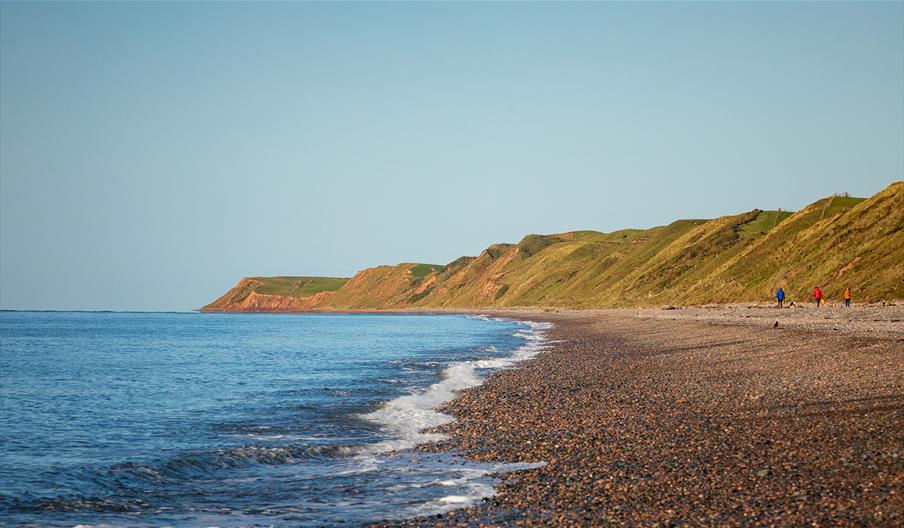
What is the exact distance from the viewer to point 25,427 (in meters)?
22.8

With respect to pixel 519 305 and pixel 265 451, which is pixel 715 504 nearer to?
pixel 265 451

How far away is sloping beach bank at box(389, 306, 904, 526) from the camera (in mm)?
10812

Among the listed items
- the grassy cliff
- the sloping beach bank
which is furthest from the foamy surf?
the grassy cliff

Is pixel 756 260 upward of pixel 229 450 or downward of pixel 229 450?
upward

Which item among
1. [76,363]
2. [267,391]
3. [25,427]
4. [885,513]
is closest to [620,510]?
[885,513]

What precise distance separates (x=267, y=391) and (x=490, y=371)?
1154 centimetres

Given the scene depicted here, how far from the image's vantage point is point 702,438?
15.8 m

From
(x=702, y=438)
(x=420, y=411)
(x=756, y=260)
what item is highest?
(x=756, y=260)

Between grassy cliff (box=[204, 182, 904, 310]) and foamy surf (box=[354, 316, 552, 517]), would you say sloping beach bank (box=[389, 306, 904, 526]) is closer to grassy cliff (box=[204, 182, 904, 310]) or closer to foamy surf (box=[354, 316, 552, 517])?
foamy surf (box=[354, 316, 552, 517])

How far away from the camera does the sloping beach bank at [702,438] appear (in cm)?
1081

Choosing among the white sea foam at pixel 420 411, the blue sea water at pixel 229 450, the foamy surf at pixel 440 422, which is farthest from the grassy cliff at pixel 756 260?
the blue sea water at pixel 229 450

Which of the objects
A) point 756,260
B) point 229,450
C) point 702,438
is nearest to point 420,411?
point 229,450

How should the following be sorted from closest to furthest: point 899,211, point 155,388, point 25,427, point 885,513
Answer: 1. point 885,513
2. point 25,427
3. point 155,388
4. point 899,211

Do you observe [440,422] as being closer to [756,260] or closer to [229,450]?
[229,450]
